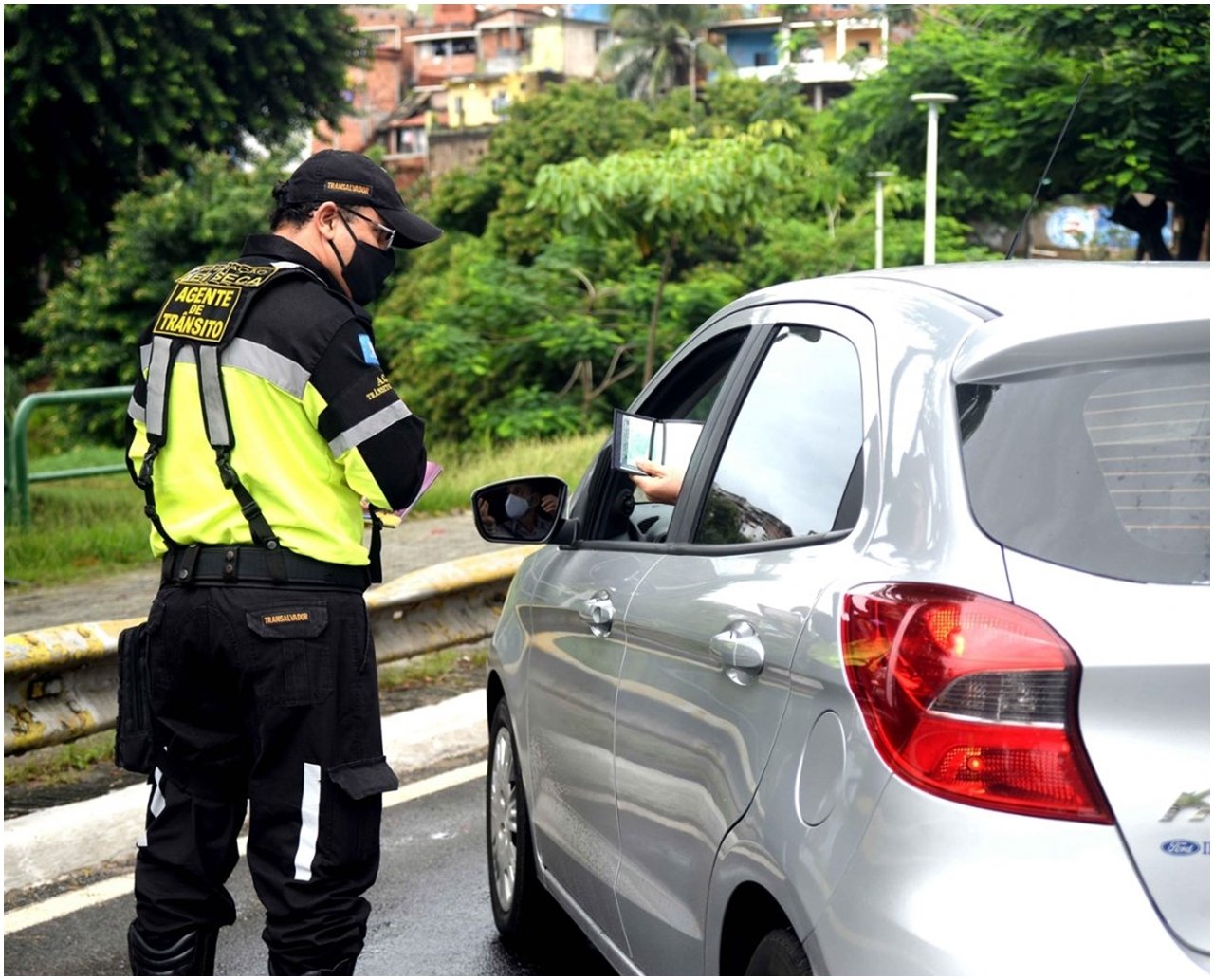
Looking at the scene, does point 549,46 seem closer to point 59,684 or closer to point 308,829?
point 59,684

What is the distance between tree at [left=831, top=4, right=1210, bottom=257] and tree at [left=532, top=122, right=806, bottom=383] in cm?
130

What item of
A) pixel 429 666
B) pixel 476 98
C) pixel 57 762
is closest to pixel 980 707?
pixel 57 762

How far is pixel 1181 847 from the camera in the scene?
218cm

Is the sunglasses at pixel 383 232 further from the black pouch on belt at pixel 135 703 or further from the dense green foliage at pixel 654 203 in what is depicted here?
the dense green foliage at pixel 654 203

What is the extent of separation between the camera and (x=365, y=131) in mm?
92062

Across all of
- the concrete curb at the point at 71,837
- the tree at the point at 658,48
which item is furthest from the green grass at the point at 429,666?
the tree at the point at 658,48

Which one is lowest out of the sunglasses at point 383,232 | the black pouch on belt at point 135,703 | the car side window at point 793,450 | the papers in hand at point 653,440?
the black pouch on belt at point 135,703

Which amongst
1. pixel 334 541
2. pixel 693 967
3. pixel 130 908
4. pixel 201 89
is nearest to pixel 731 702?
pixel 693 967

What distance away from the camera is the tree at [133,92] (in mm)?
23891

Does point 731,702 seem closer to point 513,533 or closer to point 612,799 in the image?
point 612,799

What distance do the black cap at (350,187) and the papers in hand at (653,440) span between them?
0.60m

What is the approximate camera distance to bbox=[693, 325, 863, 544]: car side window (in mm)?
2816

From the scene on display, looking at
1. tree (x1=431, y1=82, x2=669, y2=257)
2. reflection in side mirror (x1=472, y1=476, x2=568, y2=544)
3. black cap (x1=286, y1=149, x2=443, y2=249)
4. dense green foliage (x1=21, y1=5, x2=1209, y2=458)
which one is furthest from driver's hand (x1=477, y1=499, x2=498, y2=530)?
tree (x1=431, y1=82, x2=669, y2=257)

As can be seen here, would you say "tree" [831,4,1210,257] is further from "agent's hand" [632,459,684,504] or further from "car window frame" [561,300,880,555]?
"agent's hand" [632,459,684,504]
